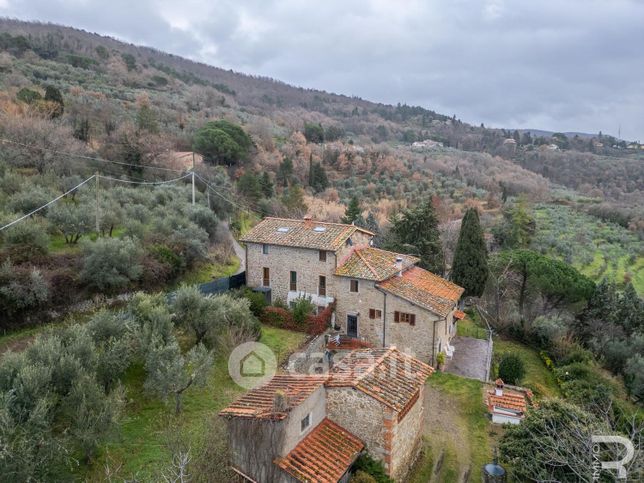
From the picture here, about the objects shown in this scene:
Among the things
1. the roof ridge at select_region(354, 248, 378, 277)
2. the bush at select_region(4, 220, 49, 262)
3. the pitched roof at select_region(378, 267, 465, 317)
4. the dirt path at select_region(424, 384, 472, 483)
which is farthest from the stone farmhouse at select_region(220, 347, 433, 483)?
the bush at select_region(4, 220, 49, 262)

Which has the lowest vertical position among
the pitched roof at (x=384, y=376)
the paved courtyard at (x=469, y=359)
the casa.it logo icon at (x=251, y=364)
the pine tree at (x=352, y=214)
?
the paved courtyard at (x=469, y=359)

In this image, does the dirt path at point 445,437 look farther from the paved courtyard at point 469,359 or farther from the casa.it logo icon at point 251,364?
the casa.it logo icon at point 251,364

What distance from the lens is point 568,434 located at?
39.5 feet

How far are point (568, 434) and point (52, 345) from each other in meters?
13.5

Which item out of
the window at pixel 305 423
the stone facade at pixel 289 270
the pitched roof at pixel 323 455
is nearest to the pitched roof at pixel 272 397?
the window at pixel 305 423

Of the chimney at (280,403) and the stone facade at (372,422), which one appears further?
the stone facade at (372,422)

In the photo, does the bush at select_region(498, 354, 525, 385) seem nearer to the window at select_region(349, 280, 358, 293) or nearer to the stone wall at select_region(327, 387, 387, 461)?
the window at select_region(349, 280, 358, 293)

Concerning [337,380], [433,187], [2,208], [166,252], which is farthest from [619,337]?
[433,187]

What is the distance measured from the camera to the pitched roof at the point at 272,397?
1100 cm

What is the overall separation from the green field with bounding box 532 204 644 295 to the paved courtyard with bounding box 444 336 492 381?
2452cm

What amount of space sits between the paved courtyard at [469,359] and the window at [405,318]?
2766mm

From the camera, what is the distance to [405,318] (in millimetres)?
22172

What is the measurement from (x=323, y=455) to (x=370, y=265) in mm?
13047

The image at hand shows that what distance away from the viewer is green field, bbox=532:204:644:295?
1900 inches
